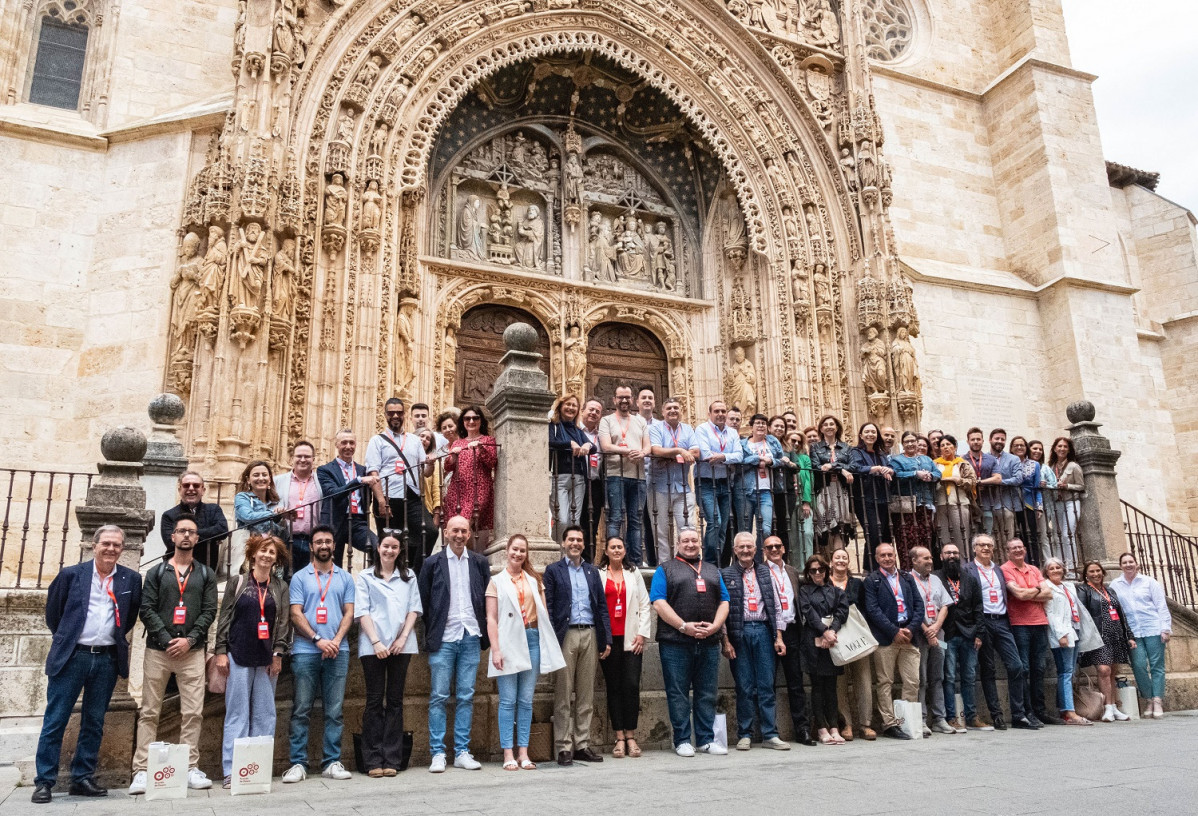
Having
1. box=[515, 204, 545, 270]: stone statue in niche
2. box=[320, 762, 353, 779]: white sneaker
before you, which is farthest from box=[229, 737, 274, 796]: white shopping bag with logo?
box=[515, 204, 545, 270]: stone statue in niche

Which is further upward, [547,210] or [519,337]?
[547,210]

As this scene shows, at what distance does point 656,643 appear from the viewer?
7.40 meters

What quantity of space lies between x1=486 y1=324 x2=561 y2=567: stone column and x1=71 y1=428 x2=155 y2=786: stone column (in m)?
2.55

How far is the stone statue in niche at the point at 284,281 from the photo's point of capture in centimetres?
1087

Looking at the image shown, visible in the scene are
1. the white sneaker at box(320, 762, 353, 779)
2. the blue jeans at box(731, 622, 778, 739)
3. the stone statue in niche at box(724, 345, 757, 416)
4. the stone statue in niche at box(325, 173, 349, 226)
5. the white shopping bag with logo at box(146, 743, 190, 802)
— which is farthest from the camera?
the stone statue in niche at box(724, 345, 757, 416)

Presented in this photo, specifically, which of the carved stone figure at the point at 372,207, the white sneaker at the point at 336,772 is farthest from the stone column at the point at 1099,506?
the carved stone figure at the point at 372,207

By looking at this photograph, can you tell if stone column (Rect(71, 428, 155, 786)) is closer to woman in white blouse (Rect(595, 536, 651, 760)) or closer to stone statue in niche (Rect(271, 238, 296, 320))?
woman in white blouse (Rect(595, 536, 651, 760))

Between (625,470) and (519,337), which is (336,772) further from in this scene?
(519,337)

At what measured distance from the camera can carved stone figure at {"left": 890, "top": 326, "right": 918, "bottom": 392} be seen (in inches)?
544

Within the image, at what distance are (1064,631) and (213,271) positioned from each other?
9664 millimetres

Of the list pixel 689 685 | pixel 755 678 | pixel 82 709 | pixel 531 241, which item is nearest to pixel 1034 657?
pixel 755 678

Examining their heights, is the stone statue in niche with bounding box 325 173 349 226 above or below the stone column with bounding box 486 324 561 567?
above

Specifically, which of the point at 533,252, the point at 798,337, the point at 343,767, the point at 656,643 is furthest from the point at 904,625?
the point at 533,252

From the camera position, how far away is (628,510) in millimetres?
8016
